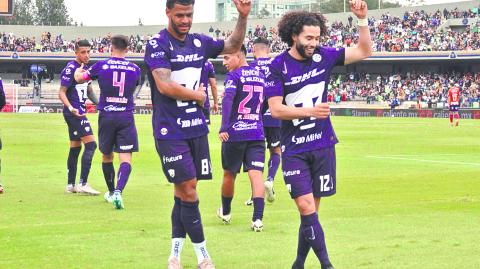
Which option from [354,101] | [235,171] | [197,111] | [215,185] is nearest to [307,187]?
[197,111]

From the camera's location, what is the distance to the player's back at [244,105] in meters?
10.9

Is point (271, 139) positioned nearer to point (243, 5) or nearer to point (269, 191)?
point (269, 191)

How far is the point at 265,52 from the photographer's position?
Answer: 12031 mm

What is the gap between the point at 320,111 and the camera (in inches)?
287

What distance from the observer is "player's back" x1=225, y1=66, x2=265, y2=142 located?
35.8 ft

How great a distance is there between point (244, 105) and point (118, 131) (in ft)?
8.99

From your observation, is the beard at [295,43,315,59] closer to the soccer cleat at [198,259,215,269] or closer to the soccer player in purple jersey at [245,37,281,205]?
the soccer cleat at [198,259,215,269]

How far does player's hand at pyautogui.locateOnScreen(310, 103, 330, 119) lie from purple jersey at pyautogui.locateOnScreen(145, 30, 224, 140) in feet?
4.11

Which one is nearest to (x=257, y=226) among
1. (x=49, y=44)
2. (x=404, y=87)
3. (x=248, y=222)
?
(x=248, y=222)

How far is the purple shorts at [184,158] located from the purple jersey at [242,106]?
109 inches

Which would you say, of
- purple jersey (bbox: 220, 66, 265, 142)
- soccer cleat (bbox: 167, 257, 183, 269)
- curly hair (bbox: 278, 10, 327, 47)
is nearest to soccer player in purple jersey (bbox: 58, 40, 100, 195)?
purple jersey (bbox: 220, 66, 265, 142)

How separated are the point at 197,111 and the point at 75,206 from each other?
5.25 m

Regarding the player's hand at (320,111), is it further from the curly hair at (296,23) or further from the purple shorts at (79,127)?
the purple shorts at (79,127)

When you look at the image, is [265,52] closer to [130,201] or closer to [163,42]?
[130,201]
